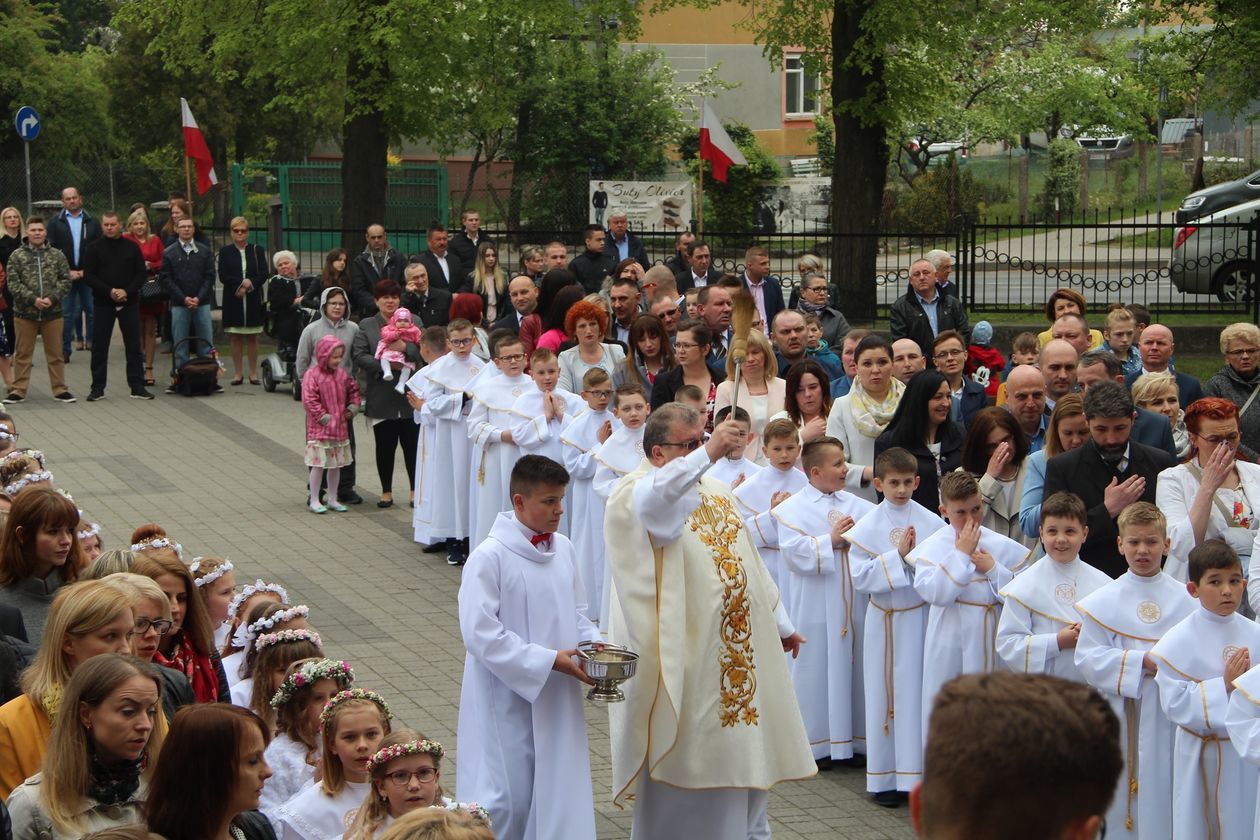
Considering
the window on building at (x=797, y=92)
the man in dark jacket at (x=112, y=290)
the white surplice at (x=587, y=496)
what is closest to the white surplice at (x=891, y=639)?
the white surplice at (x=587, y=496)

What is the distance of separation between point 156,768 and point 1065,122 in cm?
4336

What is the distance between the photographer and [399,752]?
205 inches

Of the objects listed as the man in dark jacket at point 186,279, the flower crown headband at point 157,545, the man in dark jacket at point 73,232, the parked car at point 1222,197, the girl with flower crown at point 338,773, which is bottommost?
the girl with flower crown at point 338,773

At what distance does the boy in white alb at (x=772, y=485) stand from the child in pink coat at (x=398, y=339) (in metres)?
5.27

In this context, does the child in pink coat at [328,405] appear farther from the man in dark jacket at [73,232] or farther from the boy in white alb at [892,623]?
the man in dark jacket at [73,232]

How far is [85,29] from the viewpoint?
184ft

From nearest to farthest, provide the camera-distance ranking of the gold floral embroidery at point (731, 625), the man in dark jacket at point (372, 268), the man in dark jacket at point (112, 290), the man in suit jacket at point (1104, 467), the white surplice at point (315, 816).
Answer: the white surplice at point (315, 816) < the gold floral embroidery at point (731, 625) < the man in suit jacket at point (1104, 467) < the man in dark jacket at point (372, 268) < the man in dark jacket at point (112, 290)

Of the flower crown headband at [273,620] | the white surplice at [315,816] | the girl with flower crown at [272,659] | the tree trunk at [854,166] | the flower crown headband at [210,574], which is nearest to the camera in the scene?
the white surplice at [315,816]

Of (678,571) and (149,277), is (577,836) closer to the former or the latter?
(678,571)

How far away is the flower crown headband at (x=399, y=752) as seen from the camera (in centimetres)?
520

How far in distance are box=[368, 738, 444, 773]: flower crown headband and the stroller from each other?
14.7 m

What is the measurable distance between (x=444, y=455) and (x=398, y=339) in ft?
4.25

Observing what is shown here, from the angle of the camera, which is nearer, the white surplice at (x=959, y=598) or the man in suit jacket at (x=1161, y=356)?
the white surplice at (x=959, y=598)

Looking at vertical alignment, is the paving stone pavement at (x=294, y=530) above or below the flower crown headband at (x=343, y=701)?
below
